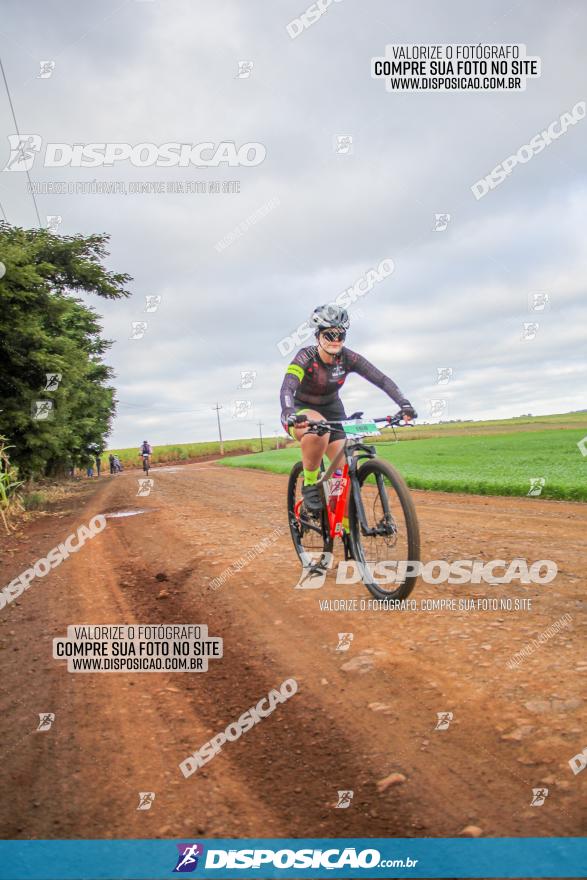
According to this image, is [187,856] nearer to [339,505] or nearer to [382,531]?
[382,531]

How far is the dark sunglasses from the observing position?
5.71 m

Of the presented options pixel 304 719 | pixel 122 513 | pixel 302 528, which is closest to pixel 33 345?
pixel 122 513

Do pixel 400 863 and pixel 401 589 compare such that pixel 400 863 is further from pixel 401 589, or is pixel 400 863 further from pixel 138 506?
pixel 138 506

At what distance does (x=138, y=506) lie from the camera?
14492mm

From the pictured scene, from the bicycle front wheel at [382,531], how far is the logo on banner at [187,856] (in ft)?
9.34

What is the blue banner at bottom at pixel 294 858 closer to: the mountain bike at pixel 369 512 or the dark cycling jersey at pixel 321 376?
the mountain bike at pixel 369 512

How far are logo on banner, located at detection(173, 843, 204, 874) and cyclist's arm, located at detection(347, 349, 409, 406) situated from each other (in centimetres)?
457

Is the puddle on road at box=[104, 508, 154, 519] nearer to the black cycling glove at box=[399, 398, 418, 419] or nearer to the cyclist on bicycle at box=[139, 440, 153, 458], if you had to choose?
the black cycling glove at box=[399, 398, 418, 419]

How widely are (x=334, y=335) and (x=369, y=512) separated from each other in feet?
6.08

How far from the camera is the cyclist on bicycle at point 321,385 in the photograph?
5.63m

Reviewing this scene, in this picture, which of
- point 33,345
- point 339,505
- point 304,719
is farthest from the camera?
point 33,345

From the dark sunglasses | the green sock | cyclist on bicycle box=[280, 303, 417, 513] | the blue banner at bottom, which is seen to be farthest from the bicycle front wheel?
the blue banner at bottom

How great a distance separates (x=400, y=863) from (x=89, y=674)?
103 inches

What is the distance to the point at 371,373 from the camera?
20.0 ft
